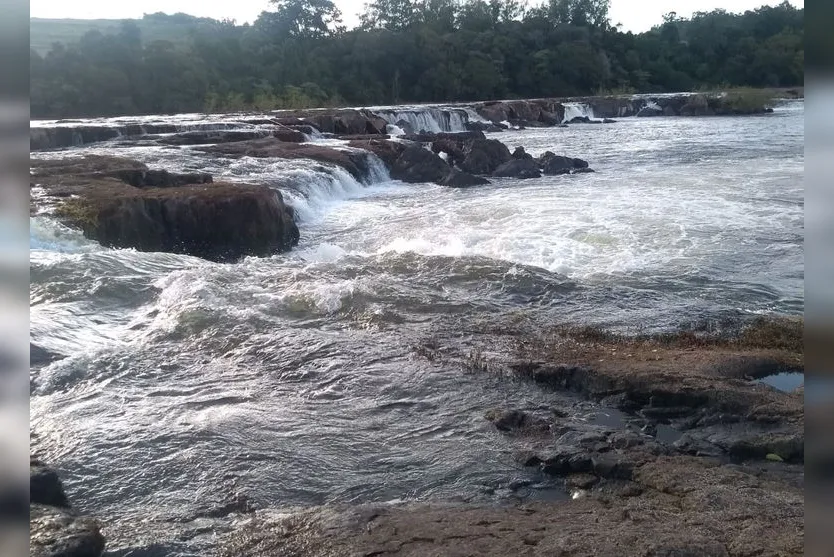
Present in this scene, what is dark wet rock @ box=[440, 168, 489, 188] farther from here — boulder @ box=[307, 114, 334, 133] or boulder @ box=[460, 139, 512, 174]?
boulder @ box=[307, 114, 334, 133]

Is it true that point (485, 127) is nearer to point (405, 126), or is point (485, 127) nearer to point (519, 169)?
point (405, 126)

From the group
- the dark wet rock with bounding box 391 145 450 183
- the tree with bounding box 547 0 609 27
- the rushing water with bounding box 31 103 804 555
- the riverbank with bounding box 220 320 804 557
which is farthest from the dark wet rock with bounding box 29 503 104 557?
the tree with bounding box 547 0 609 27

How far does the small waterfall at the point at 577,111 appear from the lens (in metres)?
42.5

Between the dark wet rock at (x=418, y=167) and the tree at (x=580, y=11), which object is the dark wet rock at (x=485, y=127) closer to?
the dark wet rock at (x=418, y=167)

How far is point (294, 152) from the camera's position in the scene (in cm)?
1786

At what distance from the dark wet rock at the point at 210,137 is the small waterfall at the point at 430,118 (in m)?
9.81

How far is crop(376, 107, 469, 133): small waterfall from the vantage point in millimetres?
30812

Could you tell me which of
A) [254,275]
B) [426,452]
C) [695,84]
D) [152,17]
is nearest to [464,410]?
[426,452]

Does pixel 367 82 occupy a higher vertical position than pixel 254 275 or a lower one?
higher

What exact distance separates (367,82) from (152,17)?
1366cm

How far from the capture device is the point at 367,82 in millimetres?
48938

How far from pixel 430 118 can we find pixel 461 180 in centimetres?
1446

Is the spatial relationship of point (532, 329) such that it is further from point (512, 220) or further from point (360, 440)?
point (512, 220)

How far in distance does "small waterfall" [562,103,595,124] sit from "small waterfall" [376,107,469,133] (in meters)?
9.29
